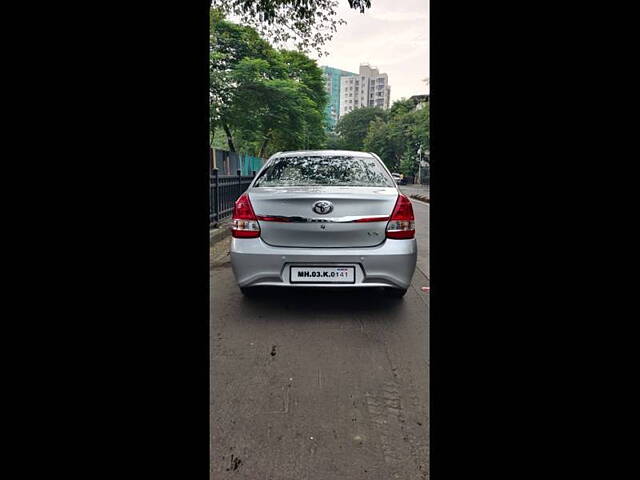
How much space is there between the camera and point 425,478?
1995mm

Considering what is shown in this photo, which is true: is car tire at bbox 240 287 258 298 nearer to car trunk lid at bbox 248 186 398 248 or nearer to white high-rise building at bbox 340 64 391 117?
car trunk lid at bbox 248 186 398 248

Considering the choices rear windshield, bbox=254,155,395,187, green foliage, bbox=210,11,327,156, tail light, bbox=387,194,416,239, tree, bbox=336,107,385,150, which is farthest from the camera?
tree, bbox=336,107,385,150

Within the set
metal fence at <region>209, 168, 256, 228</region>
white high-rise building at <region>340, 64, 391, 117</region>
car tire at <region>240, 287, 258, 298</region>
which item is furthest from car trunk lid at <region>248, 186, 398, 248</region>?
white high-rise building at <region>340, 64, 391, 117</region>

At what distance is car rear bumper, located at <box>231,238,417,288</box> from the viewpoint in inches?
159

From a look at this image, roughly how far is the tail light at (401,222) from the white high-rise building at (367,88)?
145 metres

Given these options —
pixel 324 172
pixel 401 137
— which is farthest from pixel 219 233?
pixel 401 137

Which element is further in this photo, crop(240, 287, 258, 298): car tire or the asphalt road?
crop(240, 287, 258, 298): car tire

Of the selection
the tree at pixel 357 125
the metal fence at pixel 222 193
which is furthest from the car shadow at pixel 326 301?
the tree at pixel 357 125

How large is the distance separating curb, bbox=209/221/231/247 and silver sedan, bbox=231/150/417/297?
4.67 meters
